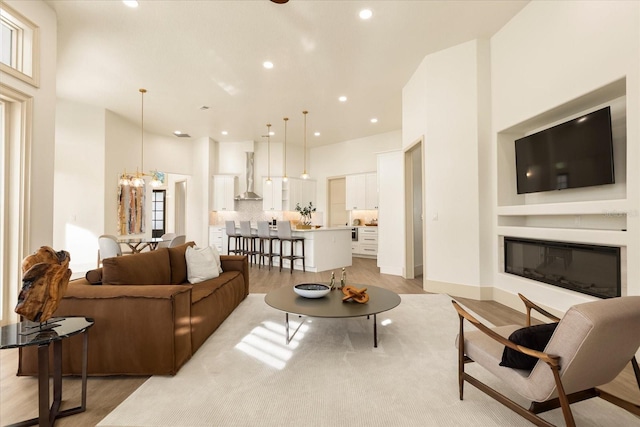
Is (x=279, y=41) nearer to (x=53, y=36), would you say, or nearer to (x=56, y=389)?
(x=53, y=36)

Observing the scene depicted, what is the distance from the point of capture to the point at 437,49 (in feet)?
14.5

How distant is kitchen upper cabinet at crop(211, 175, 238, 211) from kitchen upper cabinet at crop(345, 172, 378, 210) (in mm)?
3538

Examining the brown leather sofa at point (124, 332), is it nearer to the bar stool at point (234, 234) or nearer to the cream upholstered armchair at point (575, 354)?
the cream upholstered armchair at point (575, 354)

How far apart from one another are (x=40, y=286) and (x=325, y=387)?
1.77 meters

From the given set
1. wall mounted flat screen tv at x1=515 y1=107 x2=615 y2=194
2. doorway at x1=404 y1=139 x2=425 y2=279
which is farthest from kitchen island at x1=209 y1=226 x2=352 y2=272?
wall mounted flat screen tv at x1=515 y1=107 x2=615 y2=194

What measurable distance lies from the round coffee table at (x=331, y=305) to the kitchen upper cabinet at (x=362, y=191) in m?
5.74

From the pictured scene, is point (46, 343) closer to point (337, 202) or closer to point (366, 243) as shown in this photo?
point (366, 243)

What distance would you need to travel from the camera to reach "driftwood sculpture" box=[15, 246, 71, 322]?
1576 mm

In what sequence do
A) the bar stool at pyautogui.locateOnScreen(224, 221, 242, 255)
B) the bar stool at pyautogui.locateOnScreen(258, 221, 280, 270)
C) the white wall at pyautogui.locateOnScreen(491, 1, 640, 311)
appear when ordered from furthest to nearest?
1. the bar stool at pyautogui.locateOnScreen(224, 221, 242, 255)
2. the bar stool at pyautogui.locateOnScreen(258, 221, 280, 270)
3. the white wall at pyautogui.locateOnScreen(491, 1, 640, 311)

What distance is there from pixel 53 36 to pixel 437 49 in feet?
16.4

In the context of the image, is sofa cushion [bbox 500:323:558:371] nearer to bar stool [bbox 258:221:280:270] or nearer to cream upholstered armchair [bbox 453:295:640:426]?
cream upholstered armchair [bbox 453:295:640:426]

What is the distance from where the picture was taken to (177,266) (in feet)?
11.0

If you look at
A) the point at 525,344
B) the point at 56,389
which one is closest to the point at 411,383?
the point at 525,344

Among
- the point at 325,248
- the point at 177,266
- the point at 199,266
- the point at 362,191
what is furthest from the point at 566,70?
the point at 362,191
